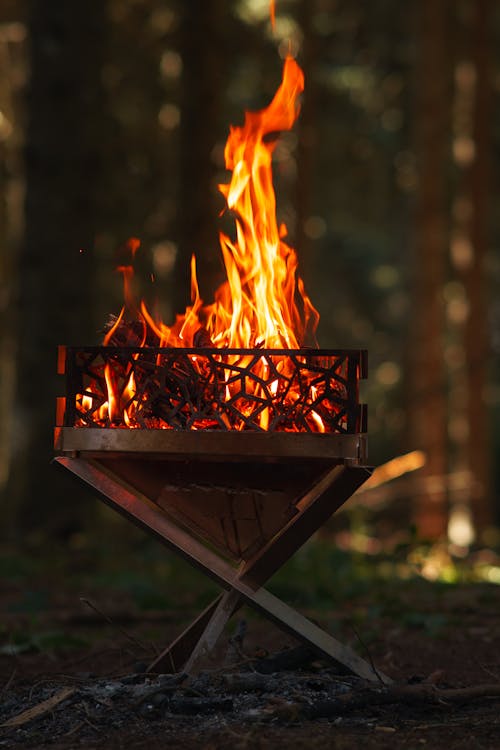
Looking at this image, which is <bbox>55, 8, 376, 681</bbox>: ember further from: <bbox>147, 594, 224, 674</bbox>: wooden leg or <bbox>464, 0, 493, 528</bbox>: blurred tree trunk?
<bbox>464, 0, 493, 528</bbox>: blurred tree trunk

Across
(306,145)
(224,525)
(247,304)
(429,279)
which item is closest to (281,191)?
(306,145)

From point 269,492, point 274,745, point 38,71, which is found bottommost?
point 274,745

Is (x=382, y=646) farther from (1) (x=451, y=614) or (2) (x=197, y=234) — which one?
(2) (x=197, y=234)

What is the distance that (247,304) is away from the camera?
5.02 m

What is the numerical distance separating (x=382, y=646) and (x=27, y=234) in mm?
5826

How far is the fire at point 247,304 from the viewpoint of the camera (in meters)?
4.64

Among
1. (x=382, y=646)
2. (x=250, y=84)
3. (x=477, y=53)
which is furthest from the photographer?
(x=250, y=84)

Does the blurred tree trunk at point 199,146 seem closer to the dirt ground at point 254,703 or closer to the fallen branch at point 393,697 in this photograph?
the dirt ground at point 254,703

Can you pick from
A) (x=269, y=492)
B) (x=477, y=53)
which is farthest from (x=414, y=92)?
(x=269, y=492)

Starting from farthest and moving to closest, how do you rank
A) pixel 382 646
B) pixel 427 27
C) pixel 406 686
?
pixel 427 27 → pixel 382 646 → pixel 406 686

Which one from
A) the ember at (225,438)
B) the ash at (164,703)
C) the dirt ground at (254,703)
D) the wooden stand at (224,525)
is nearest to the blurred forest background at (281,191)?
the ember at (225,438)

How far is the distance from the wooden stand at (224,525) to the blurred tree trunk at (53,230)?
5.58 meters

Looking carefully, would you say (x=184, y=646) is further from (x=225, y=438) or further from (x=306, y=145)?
Answer: (x=306, y=145)

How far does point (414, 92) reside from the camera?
15.3 metres
